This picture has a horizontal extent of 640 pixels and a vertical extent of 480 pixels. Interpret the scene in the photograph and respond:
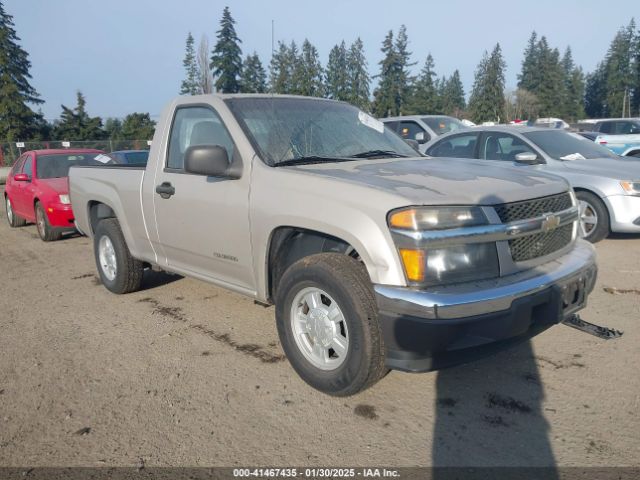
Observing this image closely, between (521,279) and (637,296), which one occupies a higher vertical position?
(521,279)

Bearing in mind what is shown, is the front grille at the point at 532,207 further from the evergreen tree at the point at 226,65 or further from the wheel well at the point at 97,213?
the evergreen tree at the point at 226,65

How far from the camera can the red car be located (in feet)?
27.4

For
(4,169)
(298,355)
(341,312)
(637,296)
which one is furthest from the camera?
(4,169)

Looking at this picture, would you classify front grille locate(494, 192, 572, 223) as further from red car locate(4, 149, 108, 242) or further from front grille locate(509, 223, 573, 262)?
red car locate(4, 149, 108, 242)

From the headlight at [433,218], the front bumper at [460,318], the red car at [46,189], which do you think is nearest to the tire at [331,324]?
the front bumper at [460,318]

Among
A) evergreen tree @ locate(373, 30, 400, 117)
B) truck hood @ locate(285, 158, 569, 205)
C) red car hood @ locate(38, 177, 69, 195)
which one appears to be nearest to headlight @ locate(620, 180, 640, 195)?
truck hood @ locate(285, 158, 569, 205)

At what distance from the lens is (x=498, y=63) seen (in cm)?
7525

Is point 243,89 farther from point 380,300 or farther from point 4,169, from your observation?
point 380,300

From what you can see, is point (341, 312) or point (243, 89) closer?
point (341, 312)

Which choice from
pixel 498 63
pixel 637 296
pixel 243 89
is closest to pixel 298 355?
pixel 637 296

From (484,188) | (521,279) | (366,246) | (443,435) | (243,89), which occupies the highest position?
(243,89)

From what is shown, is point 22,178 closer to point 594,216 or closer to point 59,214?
point 59,214

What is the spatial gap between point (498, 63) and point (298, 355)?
265ft

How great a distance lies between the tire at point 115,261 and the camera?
518 cm
